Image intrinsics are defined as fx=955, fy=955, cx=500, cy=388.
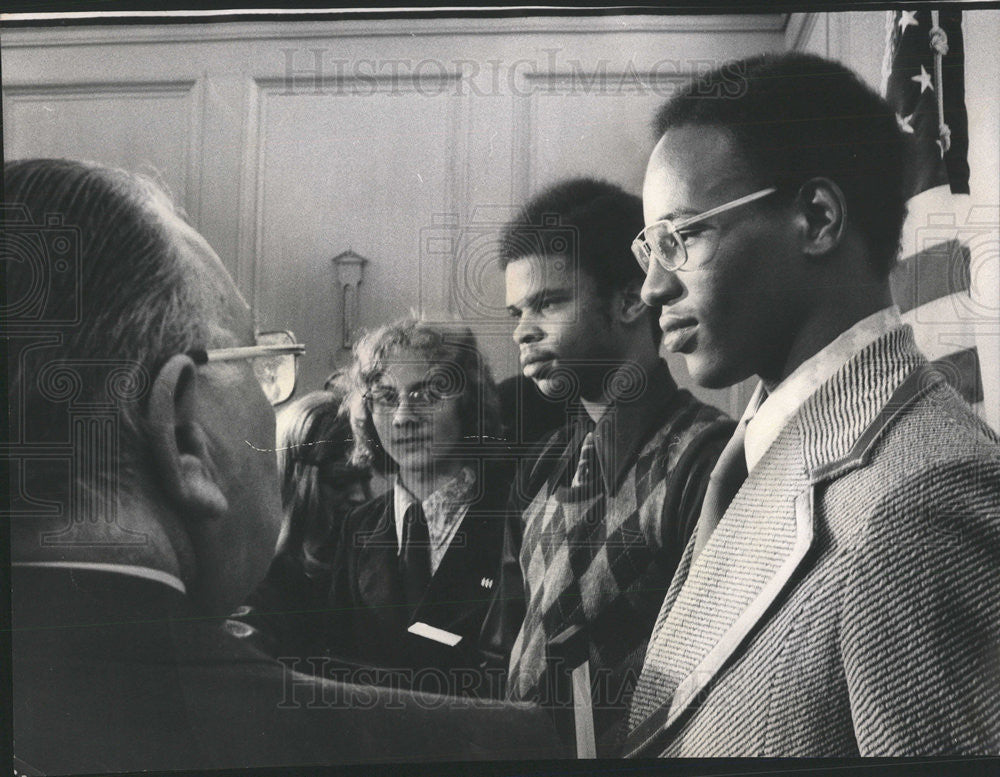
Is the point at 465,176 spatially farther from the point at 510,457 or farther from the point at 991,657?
the point at 991,657

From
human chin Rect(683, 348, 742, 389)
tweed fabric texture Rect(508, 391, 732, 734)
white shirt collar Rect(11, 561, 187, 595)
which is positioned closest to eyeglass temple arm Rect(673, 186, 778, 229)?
human chin Rect(683, 348, 742, 389)

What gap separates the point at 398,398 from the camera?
2479 millimetres

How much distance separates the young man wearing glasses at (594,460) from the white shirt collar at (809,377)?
0.10 meters

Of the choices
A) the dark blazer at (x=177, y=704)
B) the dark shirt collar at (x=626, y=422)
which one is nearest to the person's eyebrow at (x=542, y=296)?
the dark shirt collar at (x=626, y=422)

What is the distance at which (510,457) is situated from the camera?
2461 mm

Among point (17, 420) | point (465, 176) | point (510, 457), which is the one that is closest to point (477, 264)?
point (465, 176)

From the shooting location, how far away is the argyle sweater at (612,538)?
95.7 inches

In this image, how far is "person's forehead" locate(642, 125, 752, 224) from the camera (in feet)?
7.93

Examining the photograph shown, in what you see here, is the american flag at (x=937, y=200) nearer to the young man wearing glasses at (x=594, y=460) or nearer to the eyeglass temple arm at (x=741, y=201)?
the eyeglass temple arm at (x=741, y=201)

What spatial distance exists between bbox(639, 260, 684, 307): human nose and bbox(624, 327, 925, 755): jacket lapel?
0.44m

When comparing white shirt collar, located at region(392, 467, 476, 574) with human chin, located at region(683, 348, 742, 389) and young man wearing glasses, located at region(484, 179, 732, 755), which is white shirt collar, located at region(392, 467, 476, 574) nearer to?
young man wearing glasses, located at region(484, 179, 732, 755)

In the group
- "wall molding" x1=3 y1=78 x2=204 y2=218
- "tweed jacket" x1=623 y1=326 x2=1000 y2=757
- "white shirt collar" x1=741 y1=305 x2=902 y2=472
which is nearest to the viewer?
"tweed jacket" x1=623 y1=326 x2=1000 y2=757

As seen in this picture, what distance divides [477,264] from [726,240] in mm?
637

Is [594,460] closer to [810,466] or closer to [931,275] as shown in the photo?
[810,466]
